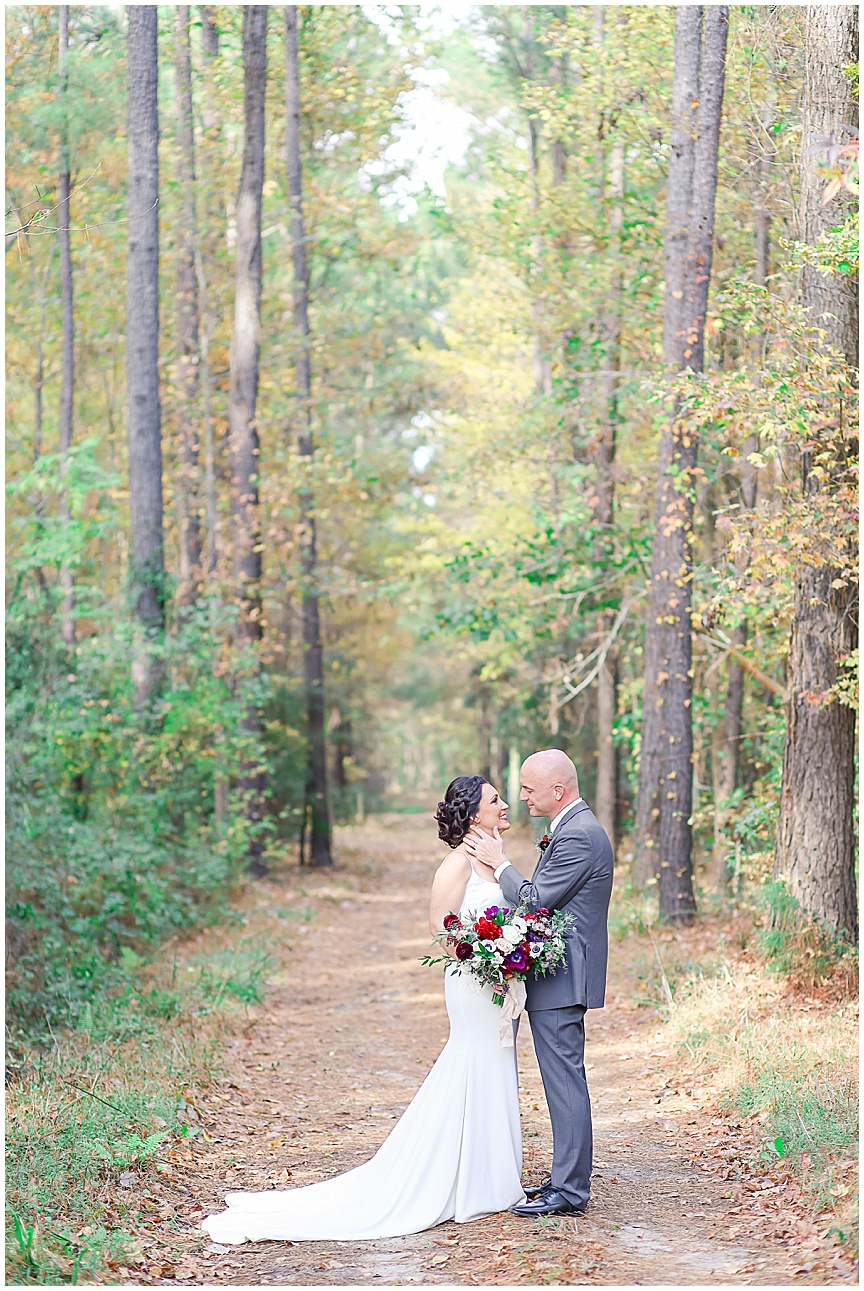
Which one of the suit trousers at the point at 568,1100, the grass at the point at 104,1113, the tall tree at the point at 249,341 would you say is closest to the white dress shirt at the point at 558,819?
the suit trousers at the point at 568,1100

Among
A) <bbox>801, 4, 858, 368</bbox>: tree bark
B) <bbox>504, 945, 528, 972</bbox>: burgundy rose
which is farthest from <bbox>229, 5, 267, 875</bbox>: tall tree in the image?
<bbox>504, 945, 528, 972</bbox>: burgundy rose

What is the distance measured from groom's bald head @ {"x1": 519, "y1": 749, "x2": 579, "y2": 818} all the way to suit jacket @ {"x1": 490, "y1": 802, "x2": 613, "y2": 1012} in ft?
0.35

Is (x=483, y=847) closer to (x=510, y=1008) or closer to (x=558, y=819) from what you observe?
(x=558, y=819)

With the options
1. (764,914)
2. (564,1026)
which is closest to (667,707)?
(764,914)

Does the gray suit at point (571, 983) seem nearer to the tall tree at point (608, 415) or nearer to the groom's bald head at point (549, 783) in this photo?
the groom's bald head at point (549, 783)

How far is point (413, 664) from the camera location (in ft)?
141

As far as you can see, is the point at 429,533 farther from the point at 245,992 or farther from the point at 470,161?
the point at 245,992

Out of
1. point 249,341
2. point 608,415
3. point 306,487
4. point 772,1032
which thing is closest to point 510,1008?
point 772,1032

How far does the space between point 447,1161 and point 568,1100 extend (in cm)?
69

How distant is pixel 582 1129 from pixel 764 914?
492 cm

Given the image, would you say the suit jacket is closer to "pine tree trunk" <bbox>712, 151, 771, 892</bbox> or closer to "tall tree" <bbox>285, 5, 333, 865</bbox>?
"pine tree trunk" <bbox>712, 151, 771, 892</bbox>

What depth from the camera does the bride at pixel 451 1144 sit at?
5.84m

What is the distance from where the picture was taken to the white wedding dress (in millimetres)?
5836

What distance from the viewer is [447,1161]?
5883 millimetres
